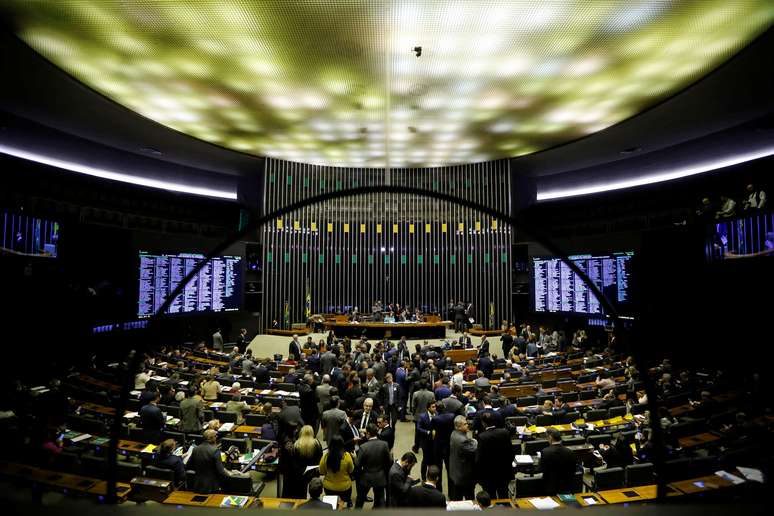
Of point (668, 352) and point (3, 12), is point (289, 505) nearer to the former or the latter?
point (3, 12)

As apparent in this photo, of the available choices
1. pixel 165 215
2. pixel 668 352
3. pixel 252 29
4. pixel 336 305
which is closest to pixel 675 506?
pixel 252 29

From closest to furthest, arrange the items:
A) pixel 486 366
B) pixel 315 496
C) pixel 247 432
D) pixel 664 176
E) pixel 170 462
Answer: pixel 315 496 < pixel 170 462 < pixel 247 432 < pixel 486 366 < pixel 664 176

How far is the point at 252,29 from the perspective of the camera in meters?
7.20

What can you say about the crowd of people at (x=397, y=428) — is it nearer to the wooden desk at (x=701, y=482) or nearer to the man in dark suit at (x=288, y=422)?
the man in dark suit at (x=288, y=422)

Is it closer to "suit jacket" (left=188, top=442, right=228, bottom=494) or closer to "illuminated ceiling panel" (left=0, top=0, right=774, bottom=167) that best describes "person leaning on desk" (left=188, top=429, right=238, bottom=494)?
"suit jacket" (left=188, top=442, right=228, bottom=494)

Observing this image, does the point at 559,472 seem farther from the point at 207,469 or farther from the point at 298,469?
the point at 207,469

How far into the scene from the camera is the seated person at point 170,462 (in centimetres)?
413

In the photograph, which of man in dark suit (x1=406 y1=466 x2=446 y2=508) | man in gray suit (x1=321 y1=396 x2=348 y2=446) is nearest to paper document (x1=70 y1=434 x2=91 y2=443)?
man in gray suit (x1=321 y1=396 x2=348 y2=446)

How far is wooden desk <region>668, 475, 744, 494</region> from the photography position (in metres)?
3.71

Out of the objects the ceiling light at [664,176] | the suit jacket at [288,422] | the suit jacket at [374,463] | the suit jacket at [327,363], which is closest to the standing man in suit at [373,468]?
the suit jacket at [374,463]

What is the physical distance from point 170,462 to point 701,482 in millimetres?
5811

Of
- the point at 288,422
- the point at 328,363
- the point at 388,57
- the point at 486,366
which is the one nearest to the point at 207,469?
the point at 288,422

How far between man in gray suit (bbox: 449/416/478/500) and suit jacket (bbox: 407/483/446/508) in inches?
39.9

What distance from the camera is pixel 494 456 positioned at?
4.23m
